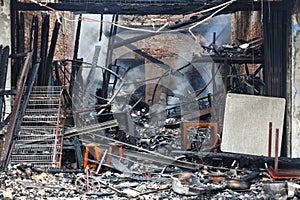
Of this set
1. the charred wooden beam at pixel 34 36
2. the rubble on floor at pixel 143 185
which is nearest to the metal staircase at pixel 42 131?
the rubble on floor at pixel 143 185

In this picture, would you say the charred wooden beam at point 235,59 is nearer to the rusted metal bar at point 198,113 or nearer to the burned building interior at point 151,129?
the burned building interior at point 151,129

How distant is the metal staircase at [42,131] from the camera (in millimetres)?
7172

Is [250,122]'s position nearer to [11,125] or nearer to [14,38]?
[11,125]

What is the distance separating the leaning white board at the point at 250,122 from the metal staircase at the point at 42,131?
3.37 m

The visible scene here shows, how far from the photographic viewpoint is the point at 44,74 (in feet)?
30.9

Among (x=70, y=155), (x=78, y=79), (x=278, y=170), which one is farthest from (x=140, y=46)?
(x=278, y=170)

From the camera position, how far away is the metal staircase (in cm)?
717

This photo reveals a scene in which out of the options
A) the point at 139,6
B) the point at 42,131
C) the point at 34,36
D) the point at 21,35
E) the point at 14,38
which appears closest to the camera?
the point at 42,131

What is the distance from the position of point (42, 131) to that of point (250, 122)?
4.13 meters

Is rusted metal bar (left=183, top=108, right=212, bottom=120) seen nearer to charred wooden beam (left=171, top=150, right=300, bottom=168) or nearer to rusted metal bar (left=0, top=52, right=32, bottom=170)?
charred wooden beam (left=171, top=150, right=300, bottom=168)

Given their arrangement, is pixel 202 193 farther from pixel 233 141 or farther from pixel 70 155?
pixel 70 155

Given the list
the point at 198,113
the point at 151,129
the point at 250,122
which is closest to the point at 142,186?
the point at 250,122

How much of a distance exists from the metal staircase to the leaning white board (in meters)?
3.37

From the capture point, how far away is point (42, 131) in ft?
25.7
